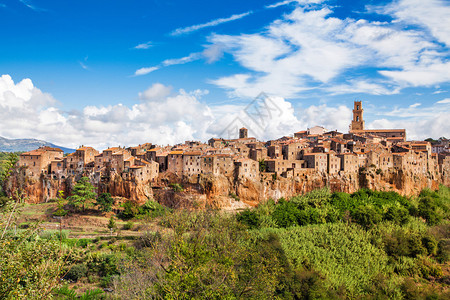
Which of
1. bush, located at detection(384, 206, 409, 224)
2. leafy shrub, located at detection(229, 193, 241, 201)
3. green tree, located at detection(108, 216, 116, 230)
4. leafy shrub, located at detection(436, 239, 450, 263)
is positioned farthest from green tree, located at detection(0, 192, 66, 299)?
bush, located at detection(384, 206, 409, 224)

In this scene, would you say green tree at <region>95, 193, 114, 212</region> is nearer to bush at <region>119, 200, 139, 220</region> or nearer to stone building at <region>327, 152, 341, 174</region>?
bush at <region>119, 200, 139, 220</region>

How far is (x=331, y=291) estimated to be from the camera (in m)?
29.4

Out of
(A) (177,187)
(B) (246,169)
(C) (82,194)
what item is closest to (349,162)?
(B) (246,169)

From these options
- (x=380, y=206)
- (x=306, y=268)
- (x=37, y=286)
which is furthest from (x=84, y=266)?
(x=380, y=206)

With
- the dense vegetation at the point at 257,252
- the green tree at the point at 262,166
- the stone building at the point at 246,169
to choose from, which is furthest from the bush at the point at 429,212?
the stone building at the point at 246,169

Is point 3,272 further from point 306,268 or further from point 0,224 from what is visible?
point 306,268

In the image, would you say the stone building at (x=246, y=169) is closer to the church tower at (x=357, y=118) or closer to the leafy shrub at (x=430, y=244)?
the leafy shrub at (x=430, y=244)

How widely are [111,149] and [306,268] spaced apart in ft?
107

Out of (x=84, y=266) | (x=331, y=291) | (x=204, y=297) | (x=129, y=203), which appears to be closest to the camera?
(x=204, y=297)

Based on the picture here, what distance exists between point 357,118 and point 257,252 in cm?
7137

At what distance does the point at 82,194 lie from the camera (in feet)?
146

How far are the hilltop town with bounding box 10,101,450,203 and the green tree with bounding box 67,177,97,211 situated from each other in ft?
5.15

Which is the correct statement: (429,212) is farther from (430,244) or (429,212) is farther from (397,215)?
(430,244)

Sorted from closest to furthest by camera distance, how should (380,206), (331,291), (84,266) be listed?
(331,291) → (84,266) → (380,206)
